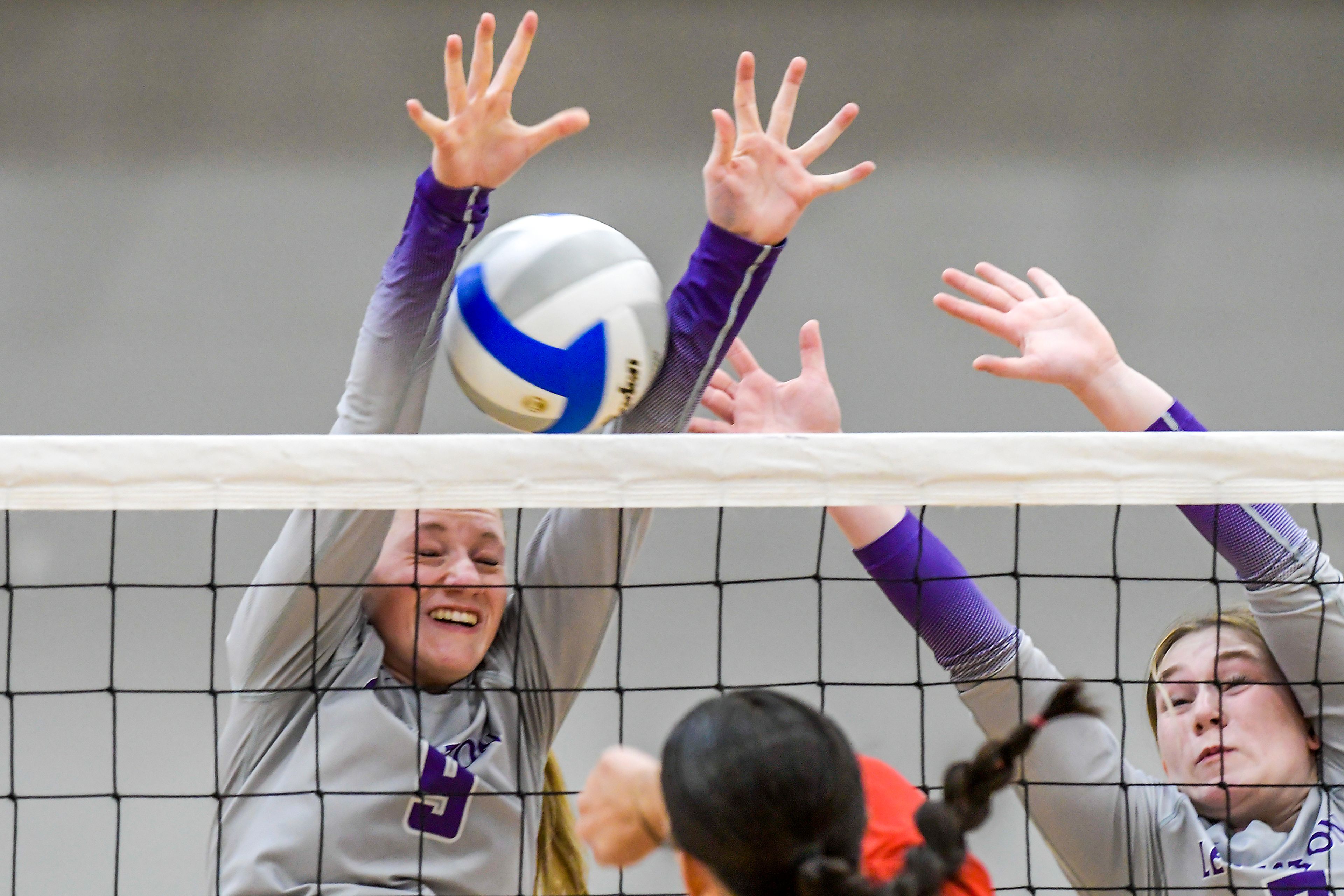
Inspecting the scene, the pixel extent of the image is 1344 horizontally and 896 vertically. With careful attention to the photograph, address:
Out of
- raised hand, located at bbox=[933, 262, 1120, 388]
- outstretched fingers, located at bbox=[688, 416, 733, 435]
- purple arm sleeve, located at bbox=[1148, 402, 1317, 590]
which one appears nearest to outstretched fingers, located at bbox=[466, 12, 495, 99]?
outstretched fingers, located at bbox=[688, 416, 733, 435]

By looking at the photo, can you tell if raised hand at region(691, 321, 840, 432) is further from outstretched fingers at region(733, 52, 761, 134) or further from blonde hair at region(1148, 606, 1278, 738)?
blonde hair at region(1148, 606, 1278, 738)

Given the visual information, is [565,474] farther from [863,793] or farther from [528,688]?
[863,793]

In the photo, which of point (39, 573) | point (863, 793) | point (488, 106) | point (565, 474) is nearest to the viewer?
point (863, 793)

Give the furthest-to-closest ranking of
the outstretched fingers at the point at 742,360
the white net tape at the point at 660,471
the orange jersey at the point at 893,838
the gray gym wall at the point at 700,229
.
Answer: the gray gym wall at the point at 700,229 → the outstretched fingers at the point at 742,360 → the white net tape at the point at 660,471 → the orange jersey at the point at 893,838

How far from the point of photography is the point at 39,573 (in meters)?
3.73

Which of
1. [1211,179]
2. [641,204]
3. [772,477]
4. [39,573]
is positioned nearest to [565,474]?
[772,477]

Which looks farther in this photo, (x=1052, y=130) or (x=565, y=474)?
(x=1052, y=130)

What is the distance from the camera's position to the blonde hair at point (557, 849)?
6.68 feet

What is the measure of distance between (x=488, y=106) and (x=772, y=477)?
0.62 meters

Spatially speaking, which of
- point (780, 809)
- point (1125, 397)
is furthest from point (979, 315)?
point (780, 809)

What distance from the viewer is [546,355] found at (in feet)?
5.44

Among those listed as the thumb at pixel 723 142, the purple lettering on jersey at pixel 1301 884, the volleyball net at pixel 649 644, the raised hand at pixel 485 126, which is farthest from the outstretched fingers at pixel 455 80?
the volleyball net at pixel 649 644

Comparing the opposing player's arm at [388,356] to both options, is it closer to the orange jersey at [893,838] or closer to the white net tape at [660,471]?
the white net tape at [660,471]

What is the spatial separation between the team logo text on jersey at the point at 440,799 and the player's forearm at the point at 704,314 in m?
0.54
